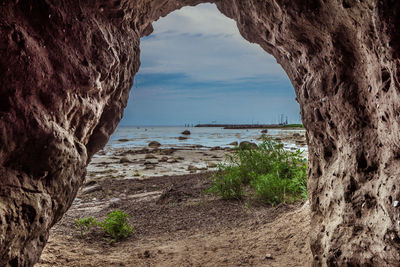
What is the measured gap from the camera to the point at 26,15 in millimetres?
2207

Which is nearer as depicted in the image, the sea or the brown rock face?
the brown rock face

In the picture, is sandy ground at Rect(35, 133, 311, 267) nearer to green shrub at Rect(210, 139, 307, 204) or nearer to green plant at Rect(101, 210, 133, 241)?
green plant at Rect(101, 210, 133, 241)

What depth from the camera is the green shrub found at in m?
5.91

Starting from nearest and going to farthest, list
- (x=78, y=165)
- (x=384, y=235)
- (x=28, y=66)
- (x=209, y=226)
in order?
(x=384, y=235), (x=28, y=66), (x=78, y=165), (x=209, y=226)

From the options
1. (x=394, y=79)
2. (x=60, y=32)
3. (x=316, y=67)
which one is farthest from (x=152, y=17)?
(x=394, y=79)

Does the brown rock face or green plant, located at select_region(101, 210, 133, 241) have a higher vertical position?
the brown rock face

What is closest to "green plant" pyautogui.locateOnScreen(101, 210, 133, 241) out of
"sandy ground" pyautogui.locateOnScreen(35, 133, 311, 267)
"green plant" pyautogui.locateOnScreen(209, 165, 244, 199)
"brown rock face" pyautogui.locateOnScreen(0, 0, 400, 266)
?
"sandy ground" pyautogui.locateOnScreen(35, 133, 311, 267)

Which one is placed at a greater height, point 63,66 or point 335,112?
point 63,66

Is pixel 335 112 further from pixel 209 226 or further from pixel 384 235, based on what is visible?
pixel 209 226

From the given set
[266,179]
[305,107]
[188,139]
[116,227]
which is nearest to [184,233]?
[116,227]

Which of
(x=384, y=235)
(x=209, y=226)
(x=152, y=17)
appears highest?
(x=152, y=17)

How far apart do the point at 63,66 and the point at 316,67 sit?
2609 mm

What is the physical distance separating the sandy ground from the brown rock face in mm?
968

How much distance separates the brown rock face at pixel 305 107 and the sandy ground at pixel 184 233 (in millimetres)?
968
